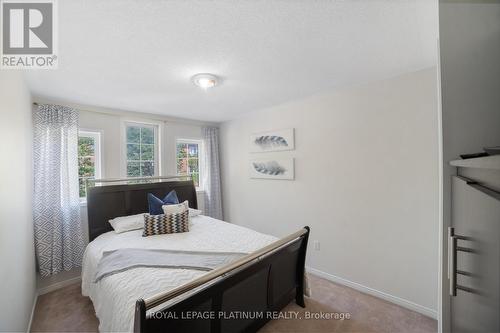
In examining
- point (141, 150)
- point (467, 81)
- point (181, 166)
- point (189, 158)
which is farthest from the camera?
point (189, 158)

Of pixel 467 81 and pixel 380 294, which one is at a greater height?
pixel 467 81

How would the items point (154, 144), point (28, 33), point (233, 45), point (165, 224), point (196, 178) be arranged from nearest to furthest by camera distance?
1. point (28, 33)
2. point (233, 45)
3. point (165, 224)
4. point (154, 144)
5. point (196, 178)

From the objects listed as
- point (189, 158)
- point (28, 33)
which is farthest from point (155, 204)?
point (28, 33)

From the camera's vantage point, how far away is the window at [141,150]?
3439 millimetres

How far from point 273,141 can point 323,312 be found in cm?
225

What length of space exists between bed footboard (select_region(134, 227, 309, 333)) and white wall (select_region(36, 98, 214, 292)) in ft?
8.08

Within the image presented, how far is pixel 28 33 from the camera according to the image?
139cm

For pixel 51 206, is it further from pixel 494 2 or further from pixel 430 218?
pixel 430 218

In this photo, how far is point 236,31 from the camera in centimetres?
147

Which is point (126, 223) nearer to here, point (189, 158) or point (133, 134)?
point (133, 134)

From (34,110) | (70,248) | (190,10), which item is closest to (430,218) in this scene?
(190,10)

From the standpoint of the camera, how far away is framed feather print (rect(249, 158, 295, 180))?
3.18 meters

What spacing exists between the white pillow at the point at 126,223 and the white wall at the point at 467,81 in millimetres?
2918

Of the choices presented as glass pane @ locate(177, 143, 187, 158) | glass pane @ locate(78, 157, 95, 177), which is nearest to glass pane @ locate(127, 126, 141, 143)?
glass pane @ locate(78, 157, 95, 177)
